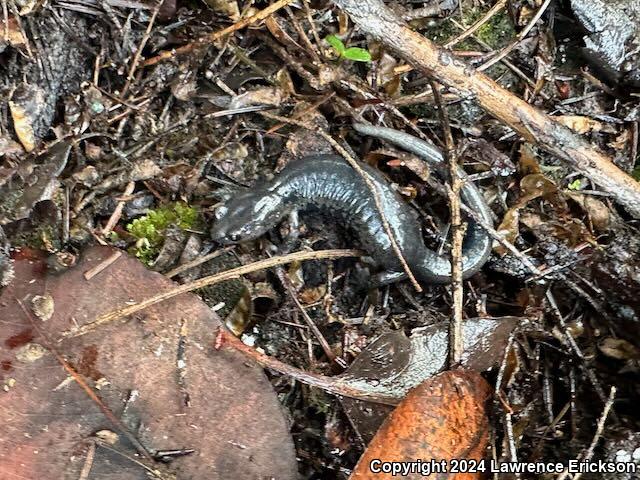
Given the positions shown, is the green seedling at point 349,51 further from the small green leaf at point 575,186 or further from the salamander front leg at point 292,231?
the small green leaf at point 575,186

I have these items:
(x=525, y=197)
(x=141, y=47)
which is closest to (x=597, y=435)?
(x=525, y=197)

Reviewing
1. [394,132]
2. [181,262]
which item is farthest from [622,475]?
[181,262]

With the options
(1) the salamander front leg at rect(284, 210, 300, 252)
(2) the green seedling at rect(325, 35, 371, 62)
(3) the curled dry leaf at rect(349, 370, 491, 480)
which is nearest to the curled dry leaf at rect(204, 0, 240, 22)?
(2) the green seedling at rect(325, 35, 371, 62)

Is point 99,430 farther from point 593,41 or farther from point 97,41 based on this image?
point 593,41

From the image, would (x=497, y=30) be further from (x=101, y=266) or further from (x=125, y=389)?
(x=125, y=389)

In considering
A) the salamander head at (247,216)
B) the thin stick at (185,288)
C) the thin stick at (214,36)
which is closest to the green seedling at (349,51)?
the thin stick at (214,36)
